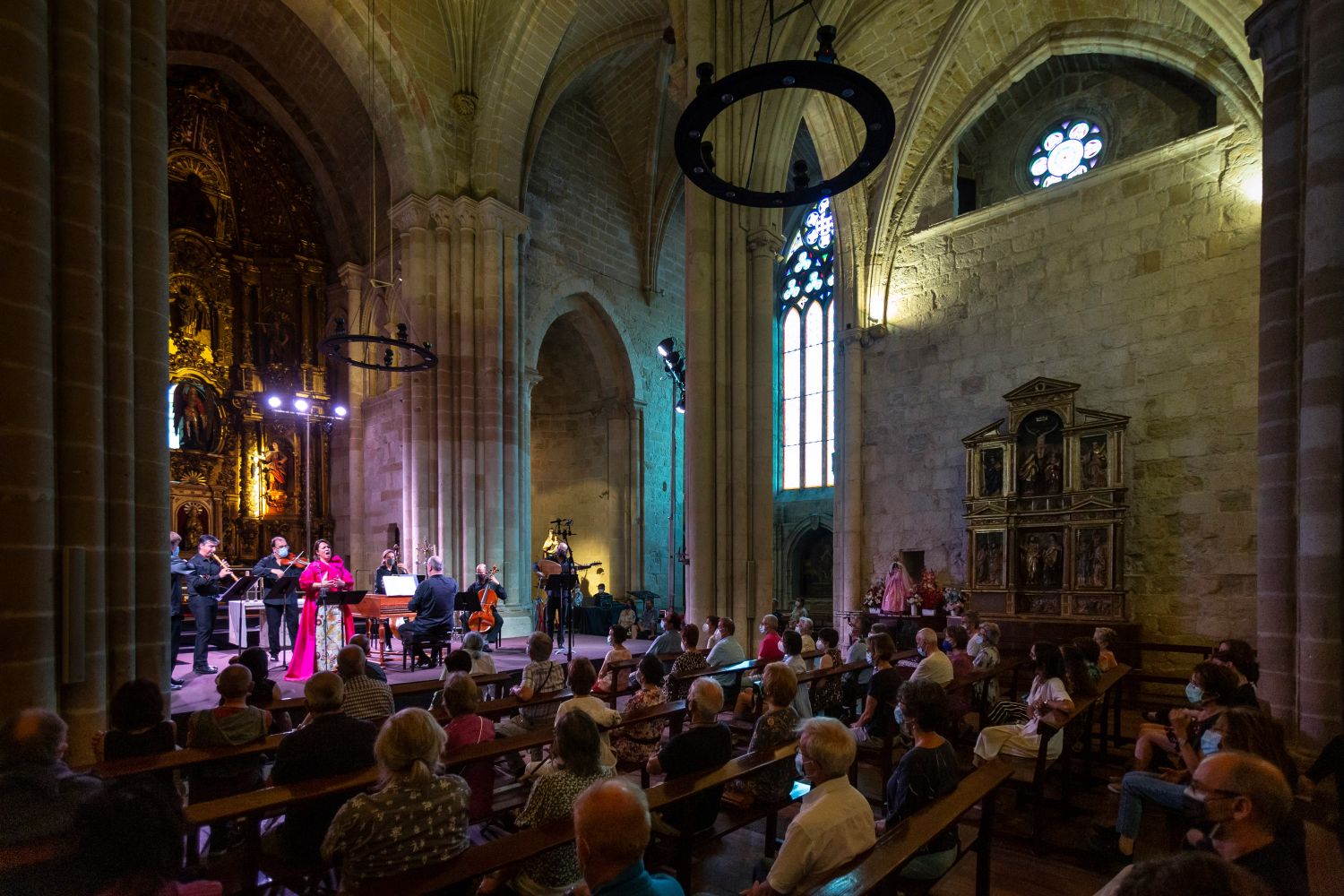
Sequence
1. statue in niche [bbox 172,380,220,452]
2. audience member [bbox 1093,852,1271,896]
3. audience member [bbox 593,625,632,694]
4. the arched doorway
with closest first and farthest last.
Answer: audience member [bbox 1093,852,1271,896] → audience member [bbox 593,625,632,694] → statue in niche [bbox 172,380,220,452] → the arched doorway

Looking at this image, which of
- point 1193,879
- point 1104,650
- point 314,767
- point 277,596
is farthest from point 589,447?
point 1193,879

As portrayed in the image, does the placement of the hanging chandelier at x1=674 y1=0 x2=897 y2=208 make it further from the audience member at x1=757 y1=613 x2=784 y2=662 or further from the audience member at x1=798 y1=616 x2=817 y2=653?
the audience member at x1=798 y1=616 x2=817 y2=653

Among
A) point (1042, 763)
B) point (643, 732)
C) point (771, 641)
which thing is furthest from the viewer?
point (771, 641)

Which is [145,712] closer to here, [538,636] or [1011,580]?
[538,636]

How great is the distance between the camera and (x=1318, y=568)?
5.15 metres

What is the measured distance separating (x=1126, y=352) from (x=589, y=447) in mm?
12744

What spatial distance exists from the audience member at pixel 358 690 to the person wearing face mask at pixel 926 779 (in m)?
3.28

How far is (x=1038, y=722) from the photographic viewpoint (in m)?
4.85

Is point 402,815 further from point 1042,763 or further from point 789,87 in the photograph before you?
point 789,87

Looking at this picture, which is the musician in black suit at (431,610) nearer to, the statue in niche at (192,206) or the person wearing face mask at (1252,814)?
the person wearing face mask at (1252,814)

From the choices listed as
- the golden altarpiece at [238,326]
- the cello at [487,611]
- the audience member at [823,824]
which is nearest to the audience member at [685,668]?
the audience member at [823,824]

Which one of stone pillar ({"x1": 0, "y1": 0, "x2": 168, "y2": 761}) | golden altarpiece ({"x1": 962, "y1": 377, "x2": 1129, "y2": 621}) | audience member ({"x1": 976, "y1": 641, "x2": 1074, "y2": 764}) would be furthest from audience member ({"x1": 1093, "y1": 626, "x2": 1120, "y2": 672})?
stone pillar ({"x1": 0, "y1": 0, "x2": 168, "y2": 761})

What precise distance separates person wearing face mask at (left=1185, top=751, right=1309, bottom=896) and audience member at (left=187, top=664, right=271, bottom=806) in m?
4.29

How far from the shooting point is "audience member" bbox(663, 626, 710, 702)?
663cm
